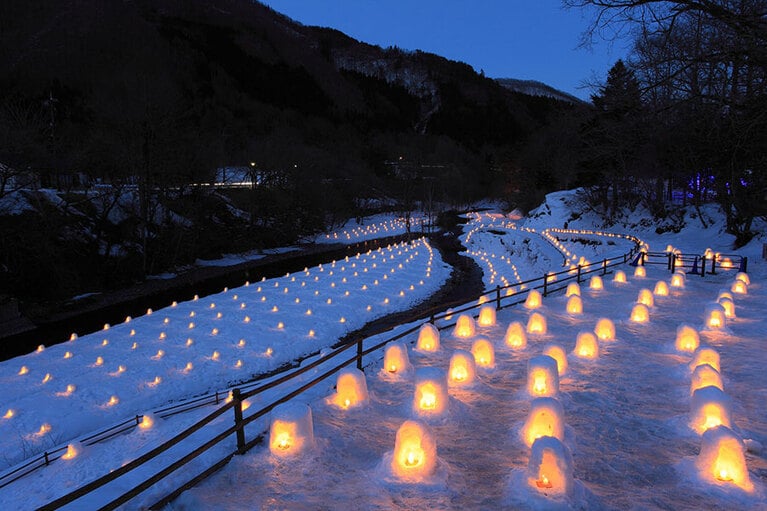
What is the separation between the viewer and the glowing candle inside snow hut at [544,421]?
19.0 feet

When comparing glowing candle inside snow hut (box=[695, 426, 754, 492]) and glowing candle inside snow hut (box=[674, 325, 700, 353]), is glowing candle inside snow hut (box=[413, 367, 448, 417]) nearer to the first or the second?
glowing candle inside snow hut (box=[695, 426, 754, 492])

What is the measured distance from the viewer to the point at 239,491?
495 centimetres

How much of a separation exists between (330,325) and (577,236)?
23.8 metres

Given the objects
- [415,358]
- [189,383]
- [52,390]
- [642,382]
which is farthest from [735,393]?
[52,390]

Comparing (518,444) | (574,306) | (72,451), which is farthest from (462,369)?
(72,451)

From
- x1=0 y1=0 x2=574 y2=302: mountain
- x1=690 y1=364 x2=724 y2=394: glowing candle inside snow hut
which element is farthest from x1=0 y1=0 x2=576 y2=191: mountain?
x1=690 y1=364 x2=724 y2=394: glowing candle inside snow hut

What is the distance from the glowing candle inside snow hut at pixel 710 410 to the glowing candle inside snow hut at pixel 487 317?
222 inches

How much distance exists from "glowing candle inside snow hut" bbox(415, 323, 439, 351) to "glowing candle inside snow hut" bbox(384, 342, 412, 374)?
3.85ft

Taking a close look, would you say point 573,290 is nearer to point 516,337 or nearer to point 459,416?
point 516,337

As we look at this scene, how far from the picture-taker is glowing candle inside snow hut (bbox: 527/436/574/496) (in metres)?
4.77

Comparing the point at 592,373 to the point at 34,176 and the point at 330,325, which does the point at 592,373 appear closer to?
the point at 330,325

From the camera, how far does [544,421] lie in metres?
5.81

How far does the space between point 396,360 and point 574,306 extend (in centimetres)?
652

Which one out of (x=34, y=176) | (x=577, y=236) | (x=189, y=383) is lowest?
(x=189, y=383)
